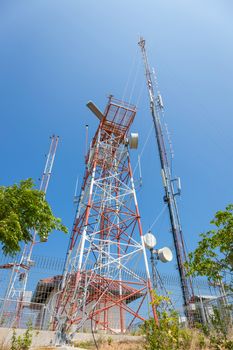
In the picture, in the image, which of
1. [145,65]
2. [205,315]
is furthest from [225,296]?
[145,65]

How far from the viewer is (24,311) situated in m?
6.80

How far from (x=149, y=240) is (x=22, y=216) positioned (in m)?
6.79

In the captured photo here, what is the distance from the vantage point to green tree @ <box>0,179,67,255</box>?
4.27 m

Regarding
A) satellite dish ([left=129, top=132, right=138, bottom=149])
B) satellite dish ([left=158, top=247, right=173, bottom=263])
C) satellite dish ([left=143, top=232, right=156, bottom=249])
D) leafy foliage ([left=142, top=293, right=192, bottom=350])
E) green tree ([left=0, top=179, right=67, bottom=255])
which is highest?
satellite dish ([left=129, top=132, right=138, bottom=149])

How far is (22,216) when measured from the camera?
4770mm

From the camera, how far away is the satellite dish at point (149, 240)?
33.5 feet

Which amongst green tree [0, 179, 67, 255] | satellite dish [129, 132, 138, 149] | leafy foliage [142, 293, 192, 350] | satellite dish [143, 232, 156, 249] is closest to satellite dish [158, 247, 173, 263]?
satellite dish [143, 232, 156, 249]

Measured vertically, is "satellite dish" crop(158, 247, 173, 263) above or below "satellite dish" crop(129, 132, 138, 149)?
below

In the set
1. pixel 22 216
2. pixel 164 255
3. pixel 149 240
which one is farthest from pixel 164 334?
pixel 164 255

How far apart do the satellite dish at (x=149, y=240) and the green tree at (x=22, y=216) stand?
224 inches

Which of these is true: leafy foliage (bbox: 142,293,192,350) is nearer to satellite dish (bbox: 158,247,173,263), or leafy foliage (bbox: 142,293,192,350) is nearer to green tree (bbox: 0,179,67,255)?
green tree (bbox: 0,179,67,255)

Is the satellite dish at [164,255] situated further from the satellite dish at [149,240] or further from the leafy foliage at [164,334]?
the leafy foliage at [164,334]

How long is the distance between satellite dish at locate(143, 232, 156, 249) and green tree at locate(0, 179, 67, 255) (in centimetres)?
570

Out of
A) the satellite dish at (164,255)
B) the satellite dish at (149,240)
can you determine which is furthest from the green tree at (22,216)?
the satellite dish at (164,255)
